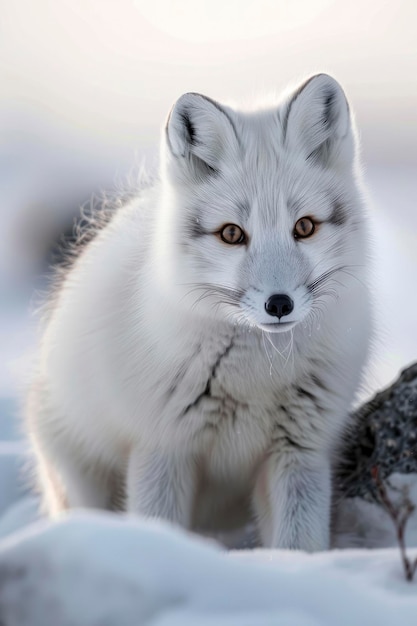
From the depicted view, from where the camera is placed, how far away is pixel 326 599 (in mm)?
1341

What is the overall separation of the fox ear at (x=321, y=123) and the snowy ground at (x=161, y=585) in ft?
5.59

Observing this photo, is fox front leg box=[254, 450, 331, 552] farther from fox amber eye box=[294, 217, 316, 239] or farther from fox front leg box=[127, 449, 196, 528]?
fox amber eye box=[294, 217, 316, 239]

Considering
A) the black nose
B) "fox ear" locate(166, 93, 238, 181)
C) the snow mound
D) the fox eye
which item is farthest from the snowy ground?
"fox ear" locate(166, 93, 238, 181)

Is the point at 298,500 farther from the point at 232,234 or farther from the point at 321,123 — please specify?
the point at 321,123

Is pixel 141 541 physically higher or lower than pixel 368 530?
higher

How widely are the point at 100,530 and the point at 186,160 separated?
176 cm

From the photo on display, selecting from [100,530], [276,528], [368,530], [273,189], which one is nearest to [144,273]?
[273,189]

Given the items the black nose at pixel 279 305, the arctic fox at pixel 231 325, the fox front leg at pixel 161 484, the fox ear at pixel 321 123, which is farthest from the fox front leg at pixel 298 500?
the fox ear at pixel 321 123

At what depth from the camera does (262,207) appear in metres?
2.62

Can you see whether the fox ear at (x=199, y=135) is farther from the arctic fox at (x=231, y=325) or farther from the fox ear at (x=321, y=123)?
the fox ear at (x=321, y=123)

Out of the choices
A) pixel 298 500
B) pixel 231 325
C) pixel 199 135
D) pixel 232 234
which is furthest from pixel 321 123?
pixel 298 500

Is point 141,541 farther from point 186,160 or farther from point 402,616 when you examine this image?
point 186,160

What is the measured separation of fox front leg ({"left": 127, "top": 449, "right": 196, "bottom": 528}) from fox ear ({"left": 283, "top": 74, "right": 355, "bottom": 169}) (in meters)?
1.20

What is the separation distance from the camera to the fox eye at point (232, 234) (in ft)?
8.66
